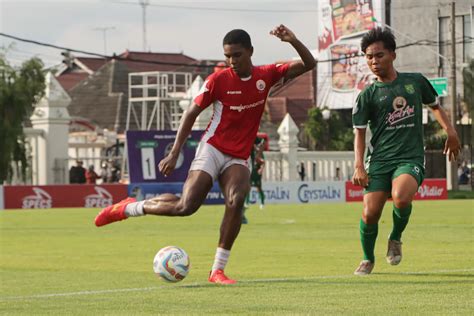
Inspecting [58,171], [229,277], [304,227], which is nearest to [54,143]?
[58,171]

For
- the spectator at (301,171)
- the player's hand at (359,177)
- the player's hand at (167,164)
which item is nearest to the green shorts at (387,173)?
the player's hand at (359,177)

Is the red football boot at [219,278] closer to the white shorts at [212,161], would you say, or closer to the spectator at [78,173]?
the white shorts at [212,161]

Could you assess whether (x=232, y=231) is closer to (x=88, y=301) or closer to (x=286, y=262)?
(x=88, y=301)

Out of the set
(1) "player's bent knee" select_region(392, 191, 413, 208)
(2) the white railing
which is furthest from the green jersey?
(2) the white railing

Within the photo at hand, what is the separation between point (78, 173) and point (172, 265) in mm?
31329

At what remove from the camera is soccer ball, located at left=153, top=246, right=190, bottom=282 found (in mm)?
11047

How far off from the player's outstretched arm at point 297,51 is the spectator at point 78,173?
30.9 metres

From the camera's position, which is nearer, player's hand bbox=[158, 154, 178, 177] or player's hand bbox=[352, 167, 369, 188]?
player's hand bbox=[158, 154, 178, 177]

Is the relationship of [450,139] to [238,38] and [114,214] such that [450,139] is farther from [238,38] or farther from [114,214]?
[114,214]

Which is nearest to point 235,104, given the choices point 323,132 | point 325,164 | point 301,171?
point 301,171

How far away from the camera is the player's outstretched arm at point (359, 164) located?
11734 millimetres

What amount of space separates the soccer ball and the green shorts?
201cm

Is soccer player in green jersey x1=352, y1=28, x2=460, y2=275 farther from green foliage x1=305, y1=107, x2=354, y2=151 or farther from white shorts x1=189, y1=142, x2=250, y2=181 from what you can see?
green foliage x1=305, y1=107, x2=354, y2=151

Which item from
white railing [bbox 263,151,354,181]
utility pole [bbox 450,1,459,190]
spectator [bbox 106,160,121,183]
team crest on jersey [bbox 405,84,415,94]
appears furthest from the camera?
utility pole [bbox 450,1,459,190]
